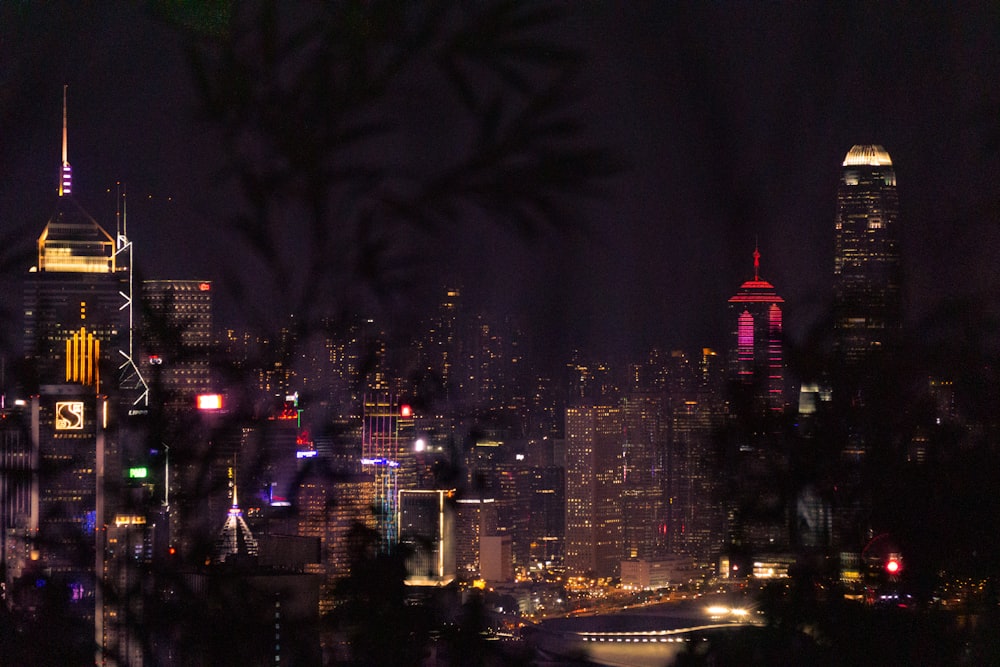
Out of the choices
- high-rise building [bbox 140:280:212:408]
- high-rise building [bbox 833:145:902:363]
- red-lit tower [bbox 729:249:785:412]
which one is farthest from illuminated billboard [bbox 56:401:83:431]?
high-rise building [bbox 833:145:902:363]

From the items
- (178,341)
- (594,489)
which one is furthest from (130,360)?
(594,489)

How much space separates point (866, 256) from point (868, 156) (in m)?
0.16

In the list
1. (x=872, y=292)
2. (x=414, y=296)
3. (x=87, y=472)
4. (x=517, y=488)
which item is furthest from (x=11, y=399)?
(x=872, y=292)

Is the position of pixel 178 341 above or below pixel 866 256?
below

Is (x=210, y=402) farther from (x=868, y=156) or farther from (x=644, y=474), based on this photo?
(x=868, y=156)

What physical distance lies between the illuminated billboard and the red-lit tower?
83 centimetres

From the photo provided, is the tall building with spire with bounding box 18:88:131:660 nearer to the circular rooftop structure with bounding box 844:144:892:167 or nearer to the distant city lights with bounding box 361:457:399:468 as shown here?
the distant city lights with bounding box 361:457:399:468

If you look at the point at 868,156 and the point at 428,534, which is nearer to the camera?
the point at 428,534

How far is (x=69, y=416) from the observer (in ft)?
4.44

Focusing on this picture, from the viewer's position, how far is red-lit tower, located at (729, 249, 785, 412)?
1237 mm

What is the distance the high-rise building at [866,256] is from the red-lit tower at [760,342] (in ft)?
0.24

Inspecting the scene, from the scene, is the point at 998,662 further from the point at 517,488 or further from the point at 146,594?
the point at 146,594

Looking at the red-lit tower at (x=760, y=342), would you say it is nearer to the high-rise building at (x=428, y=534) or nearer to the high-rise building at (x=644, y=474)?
the high-rise building at (x=644, y=474)

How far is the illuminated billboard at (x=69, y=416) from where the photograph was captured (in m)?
1.35
